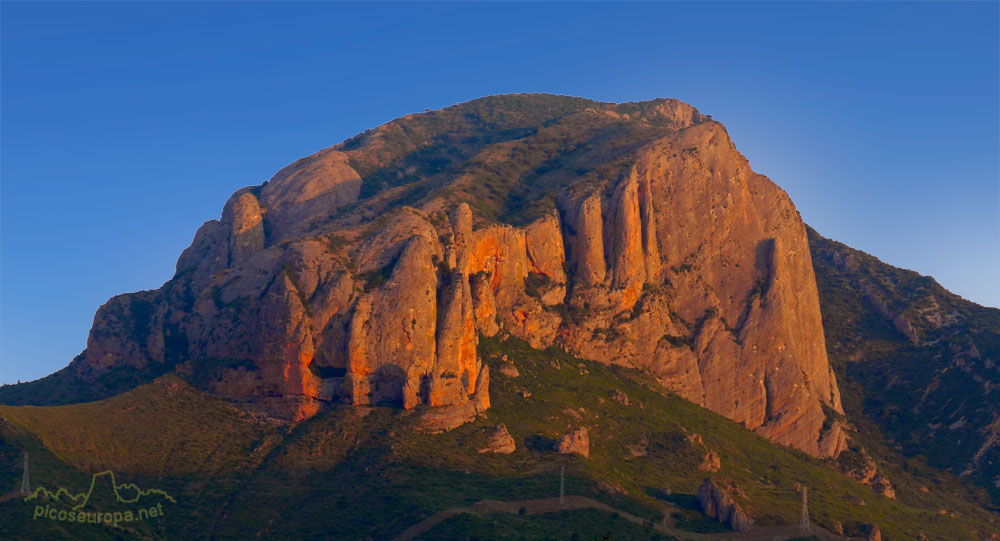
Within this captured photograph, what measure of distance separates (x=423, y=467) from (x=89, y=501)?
36.8 m

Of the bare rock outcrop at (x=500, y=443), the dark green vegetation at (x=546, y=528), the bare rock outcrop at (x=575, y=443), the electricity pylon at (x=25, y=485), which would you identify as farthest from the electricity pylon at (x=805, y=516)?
the electricity pylon at (x=25, y=485)

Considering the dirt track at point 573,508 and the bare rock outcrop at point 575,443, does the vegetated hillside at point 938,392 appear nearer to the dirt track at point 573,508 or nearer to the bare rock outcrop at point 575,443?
the dirt track at point 573,508

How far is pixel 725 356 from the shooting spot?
17350 centimetres

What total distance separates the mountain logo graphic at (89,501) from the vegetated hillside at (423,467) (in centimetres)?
134

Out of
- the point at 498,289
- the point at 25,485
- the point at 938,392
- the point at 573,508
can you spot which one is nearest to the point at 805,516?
the point at 573,508

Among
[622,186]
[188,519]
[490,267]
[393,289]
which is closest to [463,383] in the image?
[393,289]

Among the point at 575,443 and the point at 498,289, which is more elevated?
the point at 498,289

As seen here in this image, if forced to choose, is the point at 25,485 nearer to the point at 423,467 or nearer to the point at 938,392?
the point at 423,467

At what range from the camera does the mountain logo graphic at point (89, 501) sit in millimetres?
110375

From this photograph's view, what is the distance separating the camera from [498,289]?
16525 centimetres

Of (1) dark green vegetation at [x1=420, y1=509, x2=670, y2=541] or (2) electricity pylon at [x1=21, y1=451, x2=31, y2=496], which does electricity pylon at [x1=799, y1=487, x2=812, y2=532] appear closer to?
(1) dark green vegetation at [x1=420, y1=509, x2=670, y2=541]

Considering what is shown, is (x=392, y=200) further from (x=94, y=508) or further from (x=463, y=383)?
(x=94, y=508)

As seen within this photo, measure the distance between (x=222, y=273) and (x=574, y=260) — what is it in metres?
54.9

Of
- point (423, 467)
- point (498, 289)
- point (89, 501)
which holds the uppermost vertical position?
point (498, 289)
